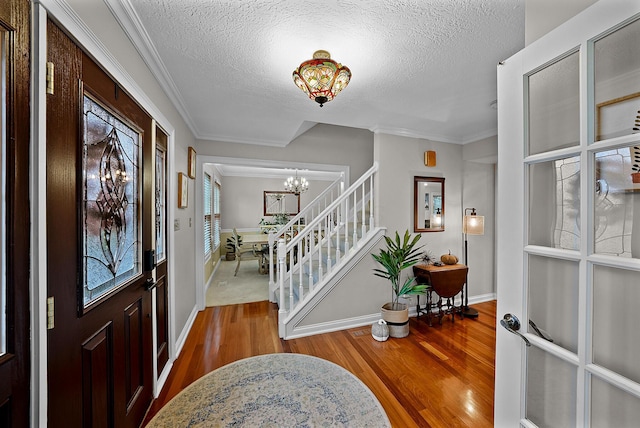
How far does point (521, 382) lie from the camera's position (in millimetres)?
939

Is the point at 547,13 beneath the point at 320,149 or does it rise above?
beneath

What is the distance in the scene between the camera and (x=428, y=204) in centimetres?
332

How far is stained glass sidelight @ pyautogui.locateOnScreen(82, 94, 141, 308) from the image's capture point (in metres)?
1.05

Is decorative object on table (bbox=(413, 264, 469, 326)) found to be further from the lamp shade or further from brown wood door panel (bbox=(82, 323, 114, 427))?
brown wood door panel (bbox=(82, 323, 114, 427))

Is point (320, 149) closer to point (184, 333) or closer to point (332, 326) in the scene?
point (332, 326)

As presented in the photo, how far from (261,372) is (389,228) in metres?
2.10

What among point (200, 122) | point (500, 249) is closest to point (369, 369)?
point (500, 249)

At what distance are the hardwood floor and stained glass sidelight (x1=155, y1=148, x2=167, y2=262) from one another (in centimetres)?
106

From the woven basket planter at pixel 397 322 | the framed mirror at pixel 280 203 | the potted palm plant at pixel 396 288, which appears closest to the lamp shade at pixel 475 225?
the potted palm plant at pixel 396 288

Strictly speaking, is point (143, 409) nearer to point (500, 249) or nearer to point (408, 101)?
point (500, 249)

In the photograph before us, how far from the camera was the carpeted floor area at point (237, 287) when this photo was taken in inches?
147

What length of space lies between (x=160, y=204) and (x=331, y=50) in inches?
66.7

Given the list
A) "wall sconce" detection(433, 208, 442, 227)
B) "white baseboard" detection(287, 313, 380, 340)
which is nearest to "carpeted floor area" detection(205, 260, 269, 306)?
"white baseboard" detection(287, 313, 380, 340)

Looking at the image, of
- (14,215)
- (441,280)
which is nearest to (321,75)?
(14,215)
